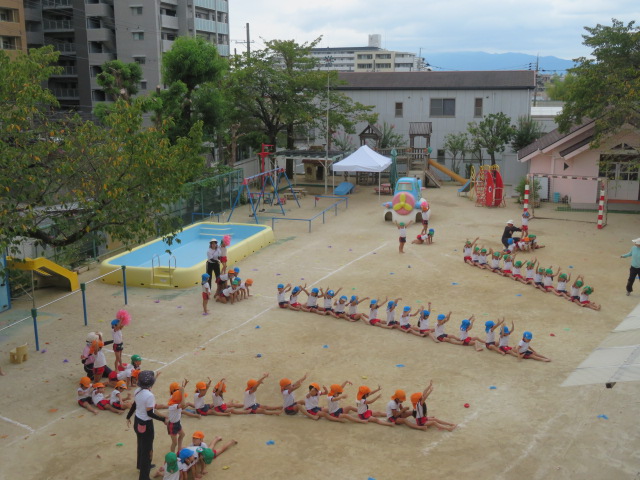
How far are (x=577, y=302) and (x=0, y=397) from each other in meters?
Answer: 13.2

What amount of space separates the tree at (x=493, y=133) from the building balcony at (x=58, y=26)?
109ft

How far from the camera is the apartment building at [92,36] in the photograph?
49969 mm

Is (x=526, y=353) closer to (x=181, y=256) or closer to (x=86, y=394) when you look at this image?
(x=86, y=394)

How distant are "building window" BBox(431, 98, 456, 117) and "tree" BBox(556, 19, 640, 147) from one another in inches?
524

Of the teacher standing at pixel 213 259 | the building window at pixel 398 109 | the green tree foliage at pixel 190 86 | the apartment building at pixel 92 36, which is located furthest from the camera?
the apartment building at pixel 92 36

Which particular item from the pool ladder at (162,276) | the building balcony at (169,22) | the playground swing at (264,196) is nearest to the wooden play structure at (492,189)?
the playground swing at (264,196)

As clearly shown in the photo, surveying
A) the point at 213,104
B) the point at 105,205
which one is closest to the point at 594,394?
the point at 105,205

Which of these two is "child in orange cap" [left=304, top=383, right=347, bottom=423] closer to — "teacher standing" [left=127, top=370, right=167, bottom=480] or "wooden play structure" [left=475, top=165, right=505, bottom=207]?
"teacher standing" [left=127, top=370, right=167, bottom=480]

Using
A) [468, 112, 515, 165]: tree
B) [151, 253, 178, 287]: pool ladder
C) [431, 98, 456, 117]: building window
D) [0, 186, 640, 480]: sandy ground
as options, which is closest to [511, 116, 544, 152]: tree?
[468, 112, 515, 165]: tree

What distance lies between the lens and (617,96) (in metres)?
25.0

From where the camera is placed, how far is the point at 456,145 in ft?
123

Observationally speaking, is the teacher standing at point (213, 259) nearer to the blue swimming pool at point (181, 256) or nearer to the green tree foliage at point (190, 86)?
the blue swimming pool at point (181, 256)

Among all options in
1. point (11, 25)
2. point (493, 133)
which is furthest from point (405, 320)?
point (11, 25)

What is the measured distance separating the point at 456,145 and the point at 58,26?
1314 inches
